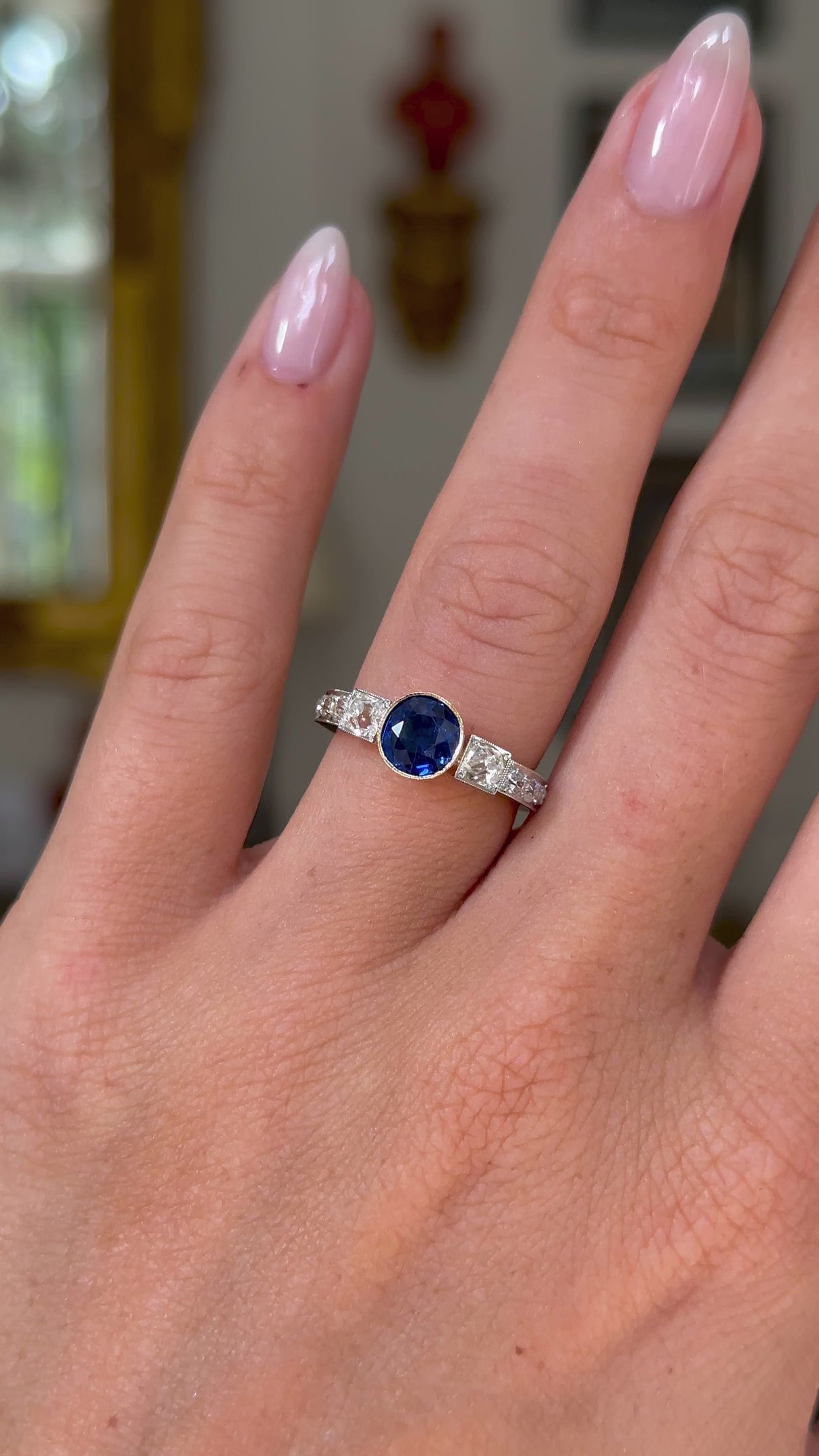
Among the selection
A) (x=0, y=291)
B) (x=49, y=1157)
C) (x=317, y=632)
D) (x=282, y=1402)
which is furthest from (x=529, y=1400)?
(x=0, y=291)

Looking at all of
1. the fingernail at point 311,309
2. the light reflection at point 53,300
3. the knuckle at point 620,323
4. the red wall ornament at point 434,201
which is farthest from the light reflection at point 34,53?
the knuckle at point 620,323

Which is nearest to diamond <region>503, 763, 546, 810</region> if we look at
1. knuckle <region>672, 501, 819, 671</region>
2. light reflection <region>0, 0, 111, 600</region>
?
knuckle <region>672, 501, 819, 671</region>

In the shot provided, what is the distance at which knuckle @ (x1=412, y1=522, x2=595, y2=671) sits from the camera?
574 mm

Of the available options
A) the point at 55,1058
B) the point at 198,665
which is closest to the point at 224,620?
the point at 198,665

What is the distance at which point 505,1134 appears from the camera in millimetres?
528

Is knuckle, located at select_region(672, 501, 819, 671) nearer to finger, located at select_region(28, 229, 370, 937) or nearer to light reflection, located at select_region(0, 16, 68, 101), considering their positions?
finger, located at select_region(28, 229, 370, 937)

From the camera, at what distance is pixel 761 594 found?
572 millimetres

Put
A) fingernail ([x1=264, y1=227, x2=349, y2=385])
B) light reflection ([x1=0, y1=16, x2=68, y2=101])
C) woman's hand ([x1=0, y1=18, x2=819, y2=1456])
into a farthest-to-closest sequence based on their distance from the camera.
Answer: light reflection ([x1=0, y1=16, x2=68, y2=101]) < fingernail ([x1=264, y1=227, x2=349, y2=385]) < woman's hand ([x1=0, y1=18, x2=819, y2=1456])

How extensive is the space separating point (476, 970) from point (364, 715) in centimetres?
14

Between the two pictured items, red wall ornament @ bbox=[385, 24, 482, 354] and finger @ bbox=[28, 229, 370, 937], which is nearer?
finger @ bbox=[28, 229, 370, 937]

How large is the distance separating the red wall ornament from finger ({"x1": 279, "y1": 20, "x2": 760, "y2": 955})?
1.69 metres

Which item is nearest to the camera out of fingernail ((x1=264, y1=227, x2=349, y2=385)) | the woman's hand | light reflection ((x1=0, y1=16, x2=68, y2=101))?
the woman's hand

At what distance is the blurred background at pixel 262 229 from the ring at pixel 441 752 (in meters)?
1.52

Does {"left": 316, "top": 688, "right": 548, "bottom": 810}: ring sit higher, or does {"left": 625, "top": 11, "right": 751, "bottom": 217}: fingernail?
{"left": 625, "top": 11, "right": 751, "bottom": 217}: fingernail
